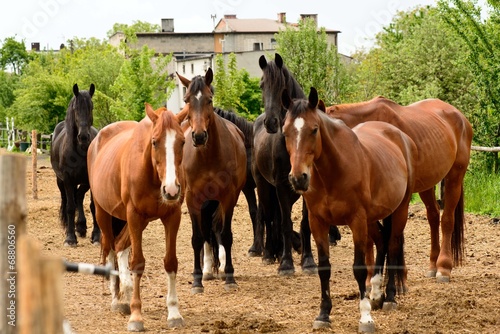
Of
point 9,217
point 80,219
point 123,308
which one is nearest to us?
point 9,217

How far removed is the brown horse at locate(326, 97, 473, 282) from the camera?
8.78 metres

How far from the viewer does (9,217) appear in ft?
9.66

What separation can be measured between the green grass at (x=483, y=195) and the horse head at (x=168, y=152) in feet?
27.7

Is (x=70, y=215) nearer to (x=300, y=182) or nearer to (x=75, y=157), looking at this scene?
(x=75, y=157)

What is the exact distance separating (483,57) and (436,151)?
8.70 m

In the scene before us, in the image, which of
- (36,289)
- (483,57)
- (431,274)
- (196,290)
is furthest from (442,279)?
(483,57)

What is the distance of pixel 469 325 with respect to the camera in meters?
6.50

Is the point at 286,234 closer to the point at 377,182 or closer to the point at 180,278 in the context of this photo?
the point at 180,278

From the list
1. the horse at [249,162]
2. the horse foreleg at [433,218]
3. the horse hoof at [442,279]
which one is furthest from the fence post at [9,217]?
the horse at [249,162]

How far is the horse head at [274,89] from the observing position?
878 cm

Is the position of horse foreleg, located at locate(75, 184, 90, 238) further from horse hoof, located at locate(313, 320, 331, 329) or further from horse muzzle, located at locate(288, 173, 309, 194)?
horse muzzle, located at locate(288, 173, 309, 194)

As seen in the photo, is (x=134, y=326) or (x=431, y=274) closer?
(x=134, y=326)

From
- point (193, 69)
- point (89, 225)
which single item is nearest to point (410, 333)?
point (89, 225)

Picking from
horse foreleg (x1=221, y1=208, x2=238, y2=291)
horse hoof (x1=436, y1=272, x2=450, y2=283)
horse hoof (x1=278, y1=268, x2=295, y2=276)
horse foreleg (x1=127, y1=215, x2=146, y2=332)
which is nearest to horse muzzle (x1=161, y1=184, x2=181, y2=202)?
horse foreleg (x1=127, y1=215, x2=146, y2=332)
